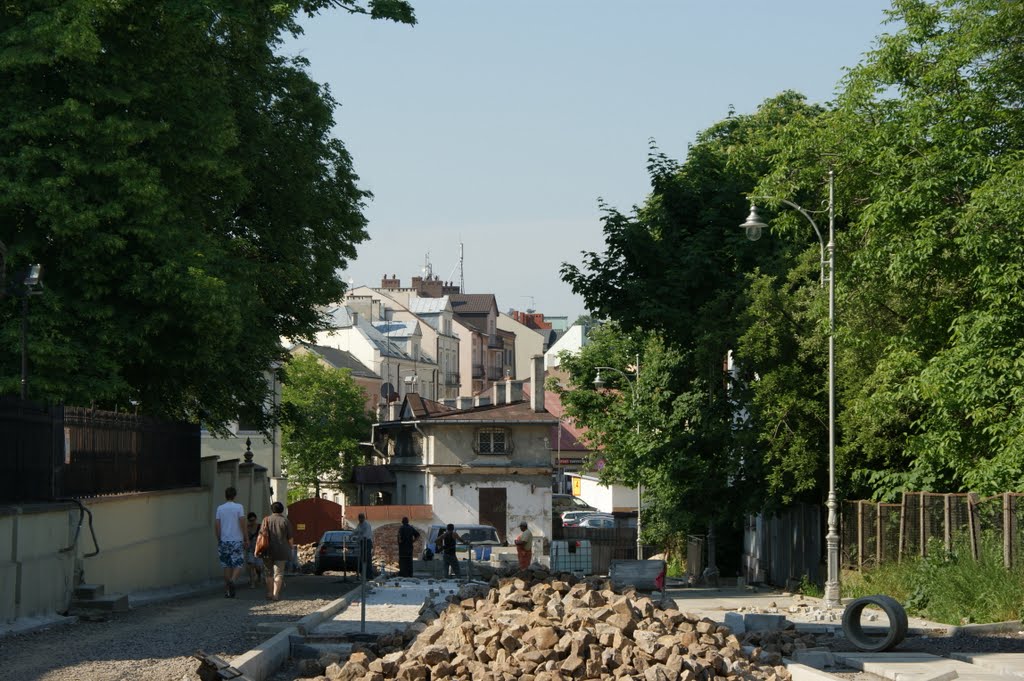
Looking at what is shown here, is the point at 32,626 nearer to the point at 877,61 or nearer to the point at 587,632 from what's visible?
the point at 587,632

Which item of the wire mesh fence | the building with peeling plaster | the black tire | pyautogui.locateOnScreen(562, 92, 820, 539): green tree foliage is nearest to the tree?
the building with peeling plaster

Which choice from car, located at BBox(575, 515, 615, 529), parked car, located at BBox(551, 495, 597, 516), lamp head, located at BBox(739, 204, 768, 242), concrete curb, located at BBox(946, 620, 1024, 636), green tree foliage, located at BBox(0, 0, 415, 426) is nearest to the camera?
concrete curb, located at BBox(946, 620, 1024, 636)

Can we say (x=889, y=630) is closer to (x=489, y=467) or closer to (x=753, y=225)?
(x=753, y=225)

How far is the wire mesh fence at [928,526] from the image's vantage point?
24.5 meters

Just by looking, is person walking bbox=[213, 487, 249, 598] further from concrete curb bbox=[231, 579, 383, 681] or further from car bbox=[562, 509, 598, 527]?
car bbox=[562, 509, 598, 527]

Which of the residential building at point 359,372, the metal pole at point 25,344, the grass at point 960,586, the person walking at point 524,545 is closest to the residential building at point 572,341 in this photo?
the residential building at point 359,372

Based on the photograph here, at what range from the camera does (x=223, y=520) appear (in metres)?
25.8

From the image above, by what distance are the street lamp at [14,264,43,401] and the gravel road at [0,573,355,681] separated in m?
4.17

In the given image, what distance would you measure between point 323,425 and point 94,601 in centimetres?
7262

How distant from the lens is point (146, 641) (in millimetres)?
16844

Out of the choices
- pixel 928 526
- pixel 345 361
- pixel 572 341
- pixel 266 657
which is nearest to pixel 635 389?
pixel 928 526

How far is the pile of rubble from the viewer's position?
1413cm

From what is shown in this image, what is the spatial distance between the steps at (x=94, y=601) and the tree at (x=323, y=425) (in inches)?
2750

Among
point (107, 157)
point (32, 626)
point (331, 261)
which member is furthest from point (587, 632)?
point (331, 261)
